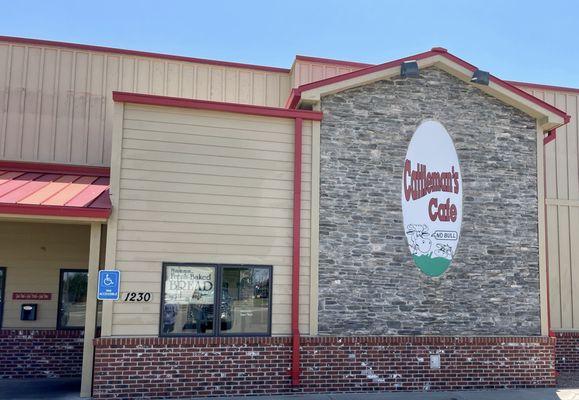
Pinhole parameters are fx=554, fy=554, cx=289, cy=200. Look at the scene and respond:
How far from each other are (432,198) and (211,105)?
4939mm

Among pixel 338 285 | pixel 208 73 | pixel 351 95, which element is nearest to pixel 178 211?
pixel 338 285

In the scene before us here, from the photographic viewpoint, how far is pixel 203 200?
10.4m

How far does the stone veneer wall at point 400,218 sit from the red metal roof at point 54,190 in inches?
171

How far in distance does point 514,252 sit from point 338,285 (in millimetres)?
4017

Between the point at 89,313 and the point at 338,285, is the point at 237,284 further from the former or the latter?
the point at 89,313

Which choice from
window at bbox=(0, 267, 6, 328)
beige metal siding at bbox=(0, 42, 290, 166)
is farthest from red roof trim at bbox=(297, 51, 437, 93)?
window at bbox=(0, 267, 6, 328)

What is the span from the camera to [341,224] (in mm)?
11047

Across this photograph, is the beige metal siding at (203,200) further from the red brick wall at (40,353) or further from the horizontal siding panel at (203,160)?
the red brick wall at (40,353)

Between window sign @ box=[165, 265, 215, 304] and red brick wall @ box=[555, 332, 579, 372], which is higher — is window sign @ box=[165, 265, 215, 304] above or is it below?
above

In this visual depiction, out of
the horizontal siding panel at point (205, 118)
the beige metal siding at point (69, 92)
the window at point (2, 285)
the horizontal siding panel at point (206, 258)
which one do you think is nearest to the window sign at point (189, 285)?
the horizontal siding panel at point (206, 258)

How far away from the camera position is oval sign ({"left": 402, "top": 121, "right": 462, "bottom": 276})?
37.4 ft

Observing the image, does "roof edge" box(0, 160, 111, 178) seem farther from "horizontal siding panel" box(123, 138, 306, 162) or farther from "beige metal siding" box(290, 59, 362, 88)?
"beige metal siding" box(290, 59, 362, 88)

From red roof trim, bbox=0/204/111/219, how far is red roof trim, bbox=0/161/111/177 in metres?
3.26

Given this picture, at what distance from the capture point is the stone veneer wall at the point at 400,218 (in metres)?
11.0
